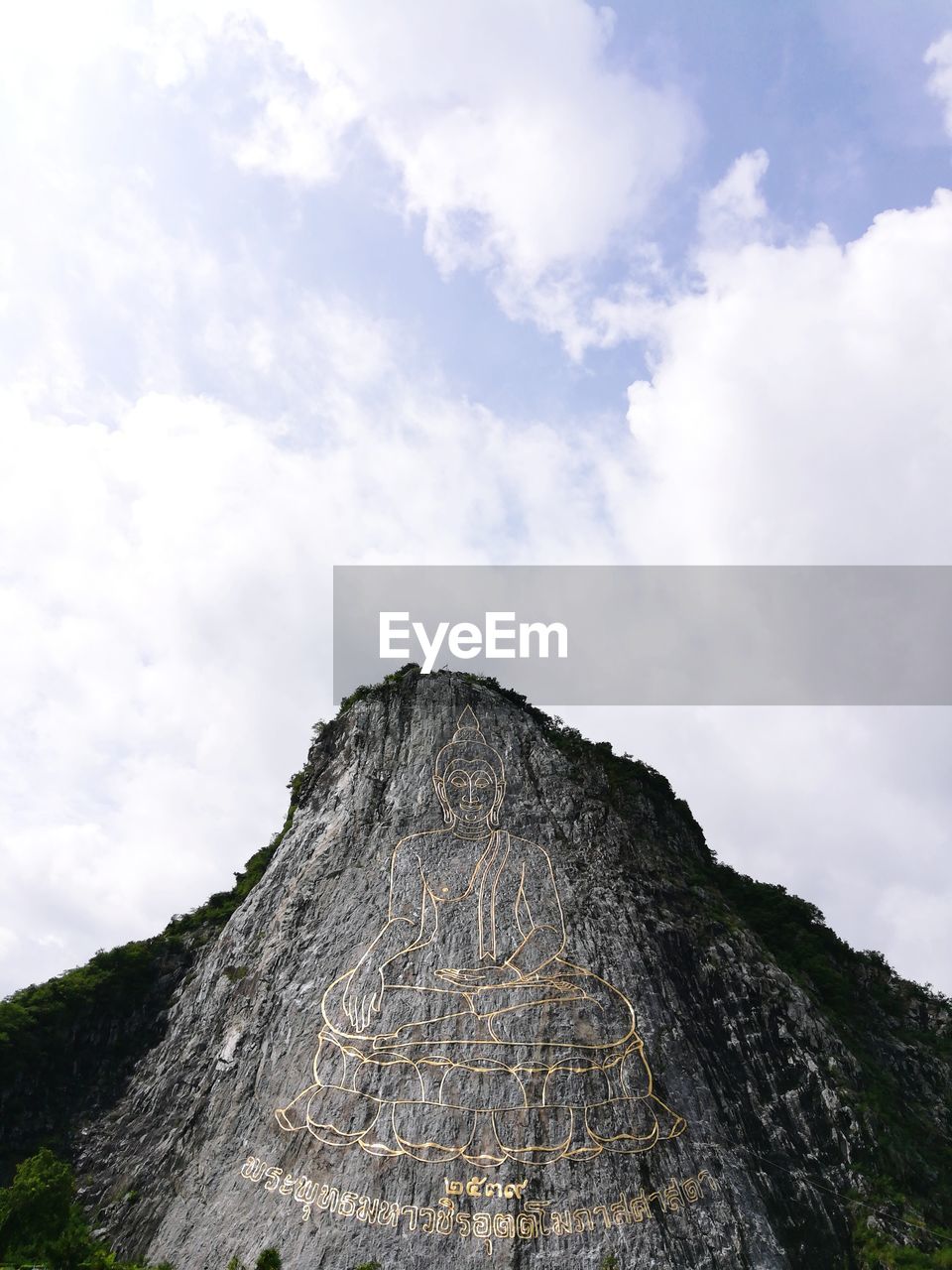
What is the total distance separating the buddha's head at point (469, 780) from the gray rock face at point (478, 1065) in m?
0.08

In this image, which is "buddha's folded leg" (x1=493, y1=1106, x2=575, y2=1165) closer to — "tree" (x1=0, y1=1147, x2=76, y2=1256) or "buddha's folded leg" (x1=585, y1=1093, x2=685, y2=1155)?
"buddha's folded leg" (x1=585, y1=1093, x2=685, y2=1155)

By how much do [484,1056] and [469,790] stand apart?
881cm

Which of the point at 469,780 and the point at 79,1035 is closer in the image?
the point at 79,1035

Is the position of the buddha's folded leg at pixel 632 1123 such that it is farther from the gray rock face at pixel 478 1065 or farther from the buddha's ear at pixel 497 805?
the buddha's ear at pixel 497 805

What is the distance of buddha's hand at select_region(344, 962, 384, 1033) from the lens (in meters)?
22.2

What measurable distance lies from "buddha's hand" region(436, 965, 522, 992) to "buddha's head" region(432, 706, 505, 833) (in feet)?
15.6

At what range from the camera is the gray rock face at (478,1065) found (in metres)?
18.7

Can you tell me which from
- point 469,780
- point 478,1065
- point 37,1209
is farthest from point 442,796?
point 37,1209

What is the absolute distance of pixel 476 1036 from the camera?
21.7 metres

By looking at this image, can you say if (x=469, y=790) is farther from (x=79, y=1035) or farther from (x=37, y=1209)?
(x=37, y=1209)

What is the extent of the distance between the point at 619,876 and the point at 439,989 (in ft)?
23.0

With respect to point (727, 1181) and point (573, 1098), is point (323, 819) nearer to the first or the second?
point (573, 1098)

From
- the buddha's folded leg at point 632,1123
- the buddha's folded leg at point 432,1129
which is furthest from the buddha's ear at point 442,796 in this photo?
the buddha's folded leg at point 632,1123

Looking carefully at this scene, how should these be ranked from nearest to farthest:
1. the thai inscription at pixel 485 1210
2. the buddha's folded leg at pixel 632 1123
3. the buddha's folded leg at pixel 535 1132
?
the thai inscription at pixel 485 1210, the buddha's folded leg at pixel 535 1132, the buddha's folded leg at pixel 632 1123
